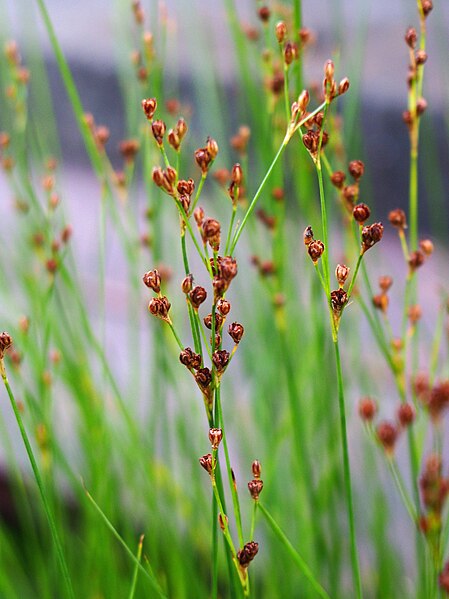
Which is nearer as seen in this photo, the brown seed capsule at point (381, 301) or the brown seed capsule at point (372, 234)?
the brown seed capsule at point (372, 234)

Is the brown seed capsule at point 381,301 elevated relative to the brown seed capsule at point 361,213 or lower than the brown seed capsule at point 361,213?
elevated

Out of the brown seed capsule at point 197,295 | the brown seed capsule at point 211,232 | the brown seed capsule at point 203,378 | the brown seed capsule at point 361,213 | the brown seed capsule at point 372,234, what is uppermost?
the brown seed capsule at point 361,213

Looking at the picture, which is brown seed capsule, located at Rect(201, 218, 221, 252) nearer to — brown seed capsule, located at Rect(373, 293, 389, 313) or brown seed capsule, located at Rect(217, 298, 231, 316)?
brown seed capsule, located at Rect(217, 298, 231, 316)

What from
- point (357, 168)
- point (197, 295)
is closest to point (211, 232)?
point (197, 295)

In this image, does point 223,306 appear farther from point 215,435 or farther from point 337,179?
point 337,179

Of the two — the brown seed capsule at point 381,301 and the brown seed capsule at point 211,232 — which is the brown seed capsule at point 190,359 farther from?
the brown seed capsule at point 381,301

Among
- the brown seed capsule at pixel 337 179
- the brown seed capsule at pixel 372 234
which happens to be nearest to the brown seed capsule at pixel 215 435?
the brown seed capsule at pixel 372 234
